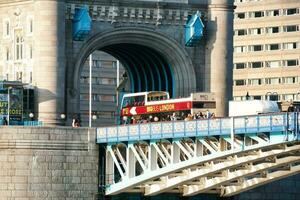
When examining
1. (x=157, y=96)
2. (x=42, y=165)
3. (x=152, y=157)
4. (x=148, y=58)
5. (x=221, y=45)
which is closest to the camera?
(x=152, y=157)

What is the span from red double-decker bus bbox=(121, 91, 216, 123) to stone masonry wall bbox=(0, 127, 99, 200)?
7296mm

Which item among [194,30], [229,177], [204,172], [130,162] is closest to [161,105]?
[130,162]

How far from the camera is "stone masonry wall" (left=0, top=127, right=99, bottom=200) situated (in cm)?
14212

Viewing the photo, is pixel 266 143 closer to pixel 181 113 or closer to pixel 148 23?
pixel 181 113

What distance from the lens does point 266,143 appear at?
418 ft

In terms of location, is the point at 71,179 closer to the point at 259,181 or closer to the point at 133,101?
the point at 133,101

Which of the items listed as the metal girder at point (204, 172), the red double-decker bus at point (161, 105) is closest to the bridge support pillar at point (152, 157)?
the metal girder at point (204, 172)

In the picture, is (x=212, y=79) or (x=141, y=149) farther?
(x=212, y=79)

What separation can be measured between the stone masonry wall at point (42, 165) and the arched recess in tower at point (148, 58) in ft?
26.9

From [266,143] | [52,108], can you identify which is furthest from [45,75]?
[266,143]

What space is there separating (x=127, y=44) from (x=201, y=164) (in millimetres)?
21626

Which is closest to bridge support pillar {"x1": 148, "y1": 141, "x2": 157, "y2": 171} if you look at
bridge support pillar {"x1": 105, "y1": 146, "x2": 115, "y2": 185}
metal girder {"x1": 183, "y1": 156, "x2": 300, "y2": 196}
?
metal girder {"x1": 183, "y1": 156, "x2": 300, "y2": 196}

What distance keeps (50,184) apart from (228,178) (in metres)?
14.4

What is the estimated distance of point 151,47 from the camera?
155m
